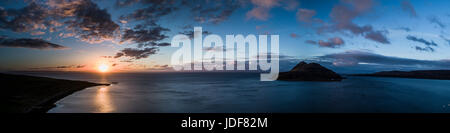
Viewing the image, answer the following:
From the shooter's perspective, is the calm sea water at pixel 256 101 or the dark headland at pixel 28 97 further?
the calm sea water at pixel 256 101

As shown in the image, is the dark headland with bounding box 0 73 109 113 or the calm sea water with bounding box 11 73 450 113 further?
the calm sea water with bounding box 11 73 450 113

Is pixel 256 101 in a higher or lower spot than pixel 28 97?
lower

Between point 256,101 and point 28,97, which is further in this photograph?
point 256,101

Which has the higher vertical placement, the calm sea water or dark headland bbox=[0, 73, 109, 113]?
dark headland bbox=[0, 73, 109, 113]

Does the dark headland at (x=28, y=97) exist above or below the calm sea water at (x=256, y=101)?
above
